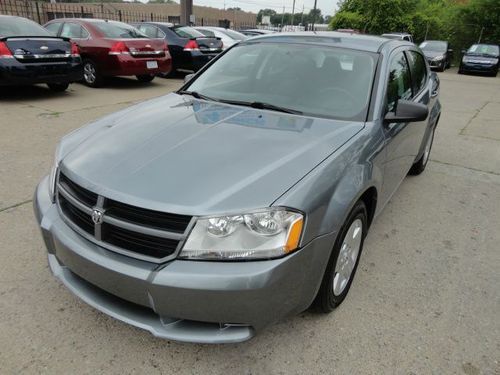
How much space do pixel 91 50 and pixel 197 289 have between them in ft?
29.4

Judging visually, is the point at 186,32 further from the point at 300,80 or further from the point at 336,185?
the point at 336,185

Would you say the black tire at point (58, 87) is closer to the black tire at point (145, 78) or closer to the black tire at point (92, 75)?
the black tire at point (92, 75)

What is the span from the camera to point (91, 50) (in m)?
9.43

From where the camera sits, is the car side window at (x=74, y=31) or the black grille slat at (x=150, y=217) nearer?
the black grille slat at (x=150, y=217)

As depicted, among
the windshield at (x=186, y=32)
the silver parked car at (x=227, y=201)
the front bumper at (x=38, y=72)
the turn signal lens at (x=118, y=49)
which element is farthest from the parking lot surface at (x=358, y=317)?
the windshield at (x=186, y=32)

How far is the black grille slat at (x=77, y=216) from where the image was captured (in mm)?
2139

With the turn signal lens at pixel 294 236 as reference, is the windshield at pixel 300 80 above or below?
above

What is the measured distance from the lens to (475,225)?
395 centimetres

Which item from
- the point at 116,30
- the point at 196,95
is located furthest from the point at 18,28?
the point at 196,95

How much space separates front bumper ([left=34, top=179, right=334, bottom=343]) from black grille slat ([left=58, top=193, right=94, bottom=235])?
0.06 m

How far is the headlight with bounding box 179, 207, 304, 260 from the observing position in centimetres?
190

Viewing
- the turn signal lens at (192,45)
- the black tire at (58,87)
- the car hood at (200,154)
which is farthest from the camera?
the turn signal lens at (192,45)

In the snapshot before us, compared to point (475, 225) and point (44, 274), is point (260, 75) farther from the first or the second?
point (475, 225)

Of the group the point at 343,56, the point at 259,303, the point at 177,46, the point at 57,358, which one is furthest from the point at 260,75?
the point at 177,46
